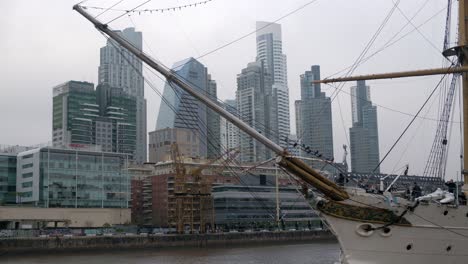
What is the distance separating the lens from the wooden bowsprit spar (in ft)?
89.2

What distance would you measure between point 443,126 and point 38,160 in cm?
7603

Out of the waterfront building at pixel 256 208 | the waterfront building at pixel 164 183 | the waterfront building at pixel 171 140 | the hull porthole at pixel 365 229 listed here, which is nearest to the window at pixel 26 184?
the waterfront building at pixel 164 183

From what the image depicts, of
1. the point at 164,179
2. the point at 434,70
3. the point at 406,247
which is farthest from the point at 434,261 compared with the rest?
the point at 164,179

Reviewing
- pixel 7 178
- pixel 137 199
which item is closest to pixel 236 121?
pixel 7 178

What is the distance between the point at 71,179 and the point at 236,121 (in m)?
80.4

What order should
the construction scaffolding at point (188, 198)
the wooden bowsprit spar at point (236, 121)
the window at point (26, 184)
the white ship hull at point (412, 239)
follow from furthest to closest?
1. the window at point (26, 184)
2. the construction scaffolding at point (188, 198)
3. the white ship hull at point (412, 239)
4. the wooden bowsprit spar at point (236, 121)

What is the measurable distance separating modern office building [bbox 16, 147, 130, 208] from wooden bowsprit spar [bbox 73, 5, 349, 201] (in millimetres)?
76722

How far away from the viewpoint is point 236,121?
27219 mm

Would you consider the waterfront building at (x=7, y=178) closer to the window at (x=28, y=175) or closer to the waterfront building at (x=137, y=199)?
the window at (x=28, y=175)

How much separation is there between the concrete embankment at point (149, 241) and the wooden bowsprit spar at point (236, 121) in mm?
49916

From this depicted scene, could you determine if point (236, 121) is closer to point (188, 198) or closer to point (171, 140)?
point (188, 198)

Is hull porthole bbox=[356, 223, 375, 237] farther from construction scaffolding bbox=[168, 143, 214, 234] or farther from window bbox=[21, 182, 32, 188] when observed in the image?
window bbox=[21, 182, 32, 188]

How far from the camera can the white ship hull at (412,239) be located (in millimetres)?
28828

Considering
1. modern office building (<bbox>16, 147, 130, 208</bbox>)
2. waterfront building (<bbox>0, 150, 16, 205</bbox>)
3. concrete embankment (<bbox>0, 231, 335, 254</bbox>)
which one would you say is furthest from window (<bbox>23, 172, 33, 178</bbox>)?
concrete embankment (<bbox>0, 231, 335, 254</bbox>)
